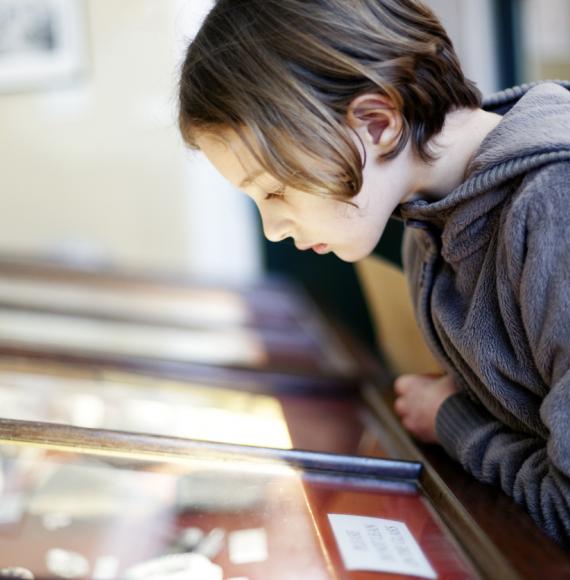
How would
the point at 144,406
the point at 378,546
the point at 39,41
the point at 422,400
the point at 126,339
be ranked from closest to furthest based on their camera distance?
the point at 378,546, the point at 422,400, the point at 144,406, the point at 126,339, the point at 39,41

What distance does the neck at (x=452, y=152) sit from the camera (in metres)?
1.04

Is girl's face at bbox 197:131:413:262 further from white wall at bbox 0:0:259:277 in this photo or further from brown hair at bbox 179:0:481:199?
white wall at bbox 0:0:259:277

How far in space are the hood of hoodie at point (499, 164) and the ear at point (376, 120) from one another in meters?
0.10

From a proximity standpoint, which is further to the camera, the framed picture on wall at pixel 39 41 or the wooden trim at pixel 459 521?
the framed picture on wall at pixel 39 41

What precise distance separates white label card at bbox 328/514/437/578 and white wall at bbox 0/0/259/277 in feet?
13.7

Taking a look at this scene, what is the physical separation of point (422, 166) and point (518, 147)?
0.49 feet

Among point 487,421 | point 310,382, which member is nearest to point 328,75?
point 487,421

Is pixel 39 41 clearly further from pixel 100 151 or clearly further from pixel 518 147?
pixel 518 147

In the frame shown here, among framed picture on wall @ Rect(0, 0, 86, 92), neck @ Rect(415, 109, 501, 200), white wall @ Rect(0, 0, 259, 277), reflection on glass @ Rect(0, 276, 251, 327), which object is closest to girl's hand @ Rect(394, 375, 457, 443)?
neck @ Rect(415, 109, 501, 200)

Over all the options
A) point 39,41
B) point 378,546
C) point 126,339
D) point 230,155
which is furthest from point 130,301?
point 378,546

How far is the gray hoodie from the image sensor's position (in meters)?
0.85

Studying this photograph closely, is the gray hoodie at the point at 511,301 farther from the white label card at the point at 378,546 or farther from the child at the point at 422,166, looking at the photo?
the white label card at the point at 378,546

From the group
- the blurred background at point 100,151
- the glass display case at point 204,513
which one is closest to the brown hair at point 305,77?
the glass display case at point 204,513

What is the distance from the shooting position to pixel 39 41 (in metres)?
4.91
